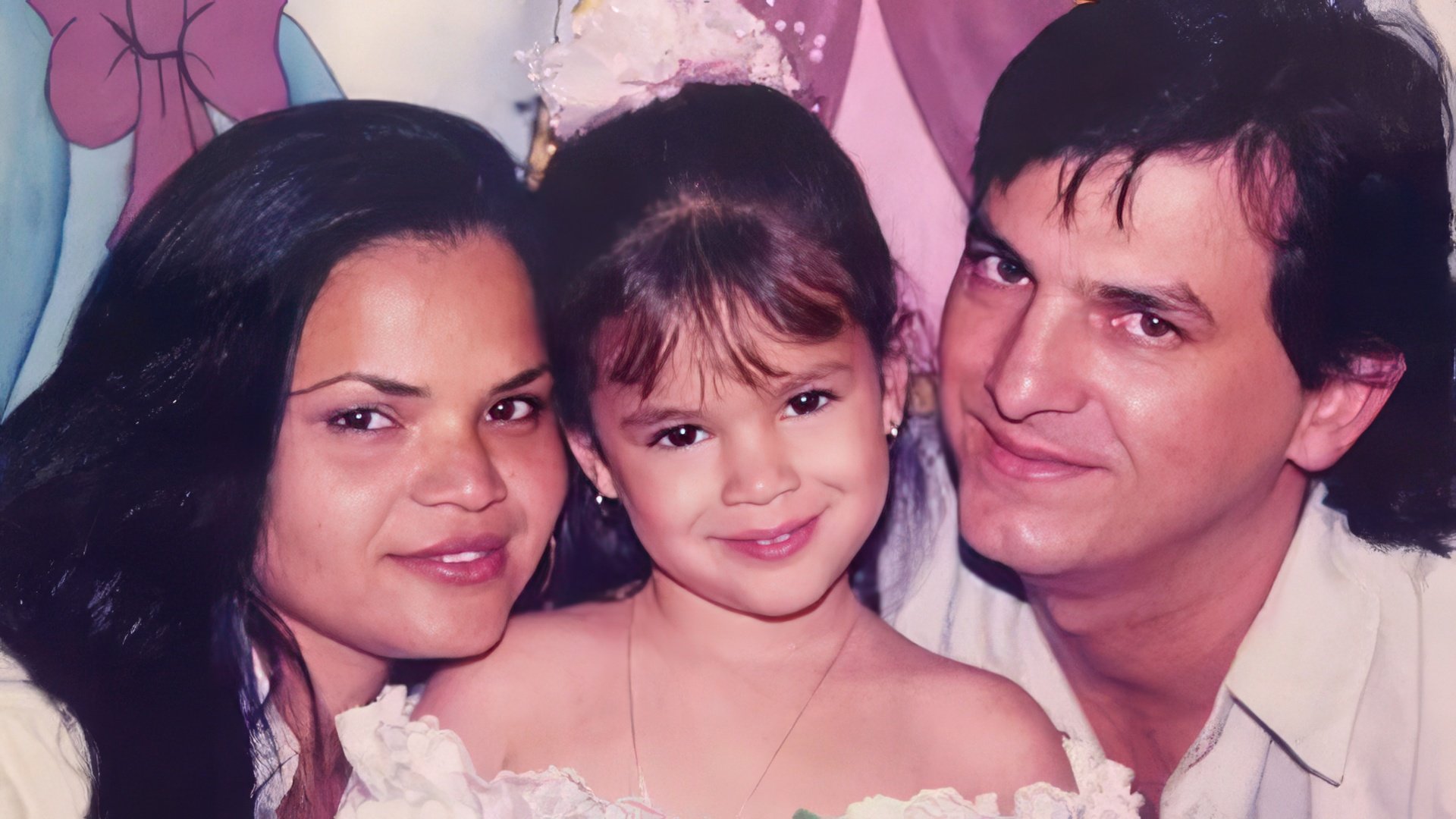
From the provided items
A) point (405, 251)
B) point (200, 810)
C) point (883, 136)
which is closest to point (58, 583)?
point (200, 810)

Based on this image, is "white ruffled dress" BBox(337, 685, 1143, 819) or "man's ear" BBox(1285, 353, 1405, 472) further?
"man's ear" BBox(1285, 353, 1405, 472)

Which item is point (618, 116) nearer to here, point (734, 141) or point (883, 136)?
point (734, 141)

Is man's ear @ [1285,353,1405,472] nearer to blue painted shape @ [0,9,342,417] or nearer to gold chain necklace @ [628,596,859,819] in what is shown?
gold chain necklace @ [628,596,859,819]

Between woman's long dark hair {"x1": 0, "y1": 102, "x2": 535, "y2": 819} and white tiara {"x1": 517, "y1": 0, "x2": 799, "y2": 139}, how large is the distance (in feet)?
0.56

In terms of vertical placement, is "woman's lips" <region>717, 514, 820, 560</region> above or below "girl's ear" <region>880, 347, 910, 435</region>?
below

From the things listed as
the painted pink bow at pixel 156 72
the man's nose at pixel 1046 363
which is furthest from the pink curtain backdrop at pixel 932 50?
the painted pink bow at pixel 156 72

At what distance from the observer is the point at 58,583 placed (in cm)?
176

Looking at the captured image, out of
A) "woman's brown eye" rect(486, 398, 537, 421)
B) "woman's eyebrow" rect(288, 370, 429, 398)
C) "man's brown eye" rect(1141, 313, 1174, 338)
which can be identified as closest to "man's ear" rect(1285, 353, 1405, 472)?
"man's brown eye" rect(1141, 313, 1174, 338)

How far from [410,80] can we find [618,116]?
385mm

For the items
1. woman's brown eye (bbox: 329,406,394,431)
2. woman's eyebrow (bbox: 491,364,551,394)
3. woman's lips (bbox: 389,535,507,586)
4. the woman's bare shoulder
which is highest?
woman's brown eye (bbox: 329,406,394,431)

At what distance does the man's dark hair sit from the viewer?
1620mm

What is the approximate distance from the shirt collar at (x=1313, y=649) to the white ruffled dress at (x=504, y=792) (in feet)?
0.86

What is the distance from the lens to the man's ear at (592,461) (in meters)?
1.75

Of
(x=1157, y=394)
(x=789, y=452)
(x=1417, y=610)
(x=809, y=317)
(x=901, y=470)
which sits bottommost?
(x=1417, y=610)
